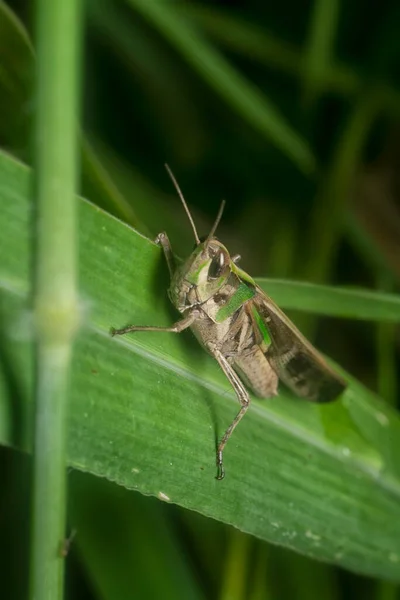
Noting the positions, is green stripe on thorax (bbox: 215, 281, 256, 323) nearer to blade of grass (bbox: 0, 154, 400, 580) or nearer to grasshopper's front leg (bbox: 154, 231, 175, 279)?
blade of grass (bbox: 0, 154, 400, 580)

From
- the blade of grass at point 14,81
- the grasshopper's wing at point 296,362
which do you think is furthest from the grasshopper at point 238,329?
the blade of grass at point 14,81

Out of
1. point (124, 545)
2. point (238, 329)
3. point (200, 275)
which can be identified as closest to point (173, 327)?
point (200, 275)

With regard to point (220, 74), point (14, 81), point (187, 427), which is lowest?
point (187, 427)

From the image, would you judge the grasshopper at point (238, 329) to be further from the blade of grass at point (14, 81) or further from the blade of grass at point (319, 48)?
the blade of grass at point (319, 48)

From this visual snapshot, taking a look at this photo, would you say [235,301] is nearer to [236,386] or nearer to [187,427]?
[236,386]

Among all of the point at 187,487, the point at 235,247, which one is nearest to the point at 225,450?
the point at 187,487

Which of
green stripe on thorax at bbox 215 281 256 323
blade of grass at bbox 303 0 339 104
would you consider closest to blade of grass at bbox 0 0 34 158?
green stripe on thorax at bbox 215 281 256 323

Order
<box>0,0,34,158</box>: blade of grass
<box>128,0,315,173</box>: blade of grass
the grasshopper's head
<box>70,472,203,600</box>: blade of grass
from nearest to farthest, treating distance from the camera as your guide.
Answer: <box>0,0,34,158</box>: blade of grass
the grasshopper's head
<box>70,472,203,600</box>: blade of grass
<box>128,0,315,173</box>: blade of grass
